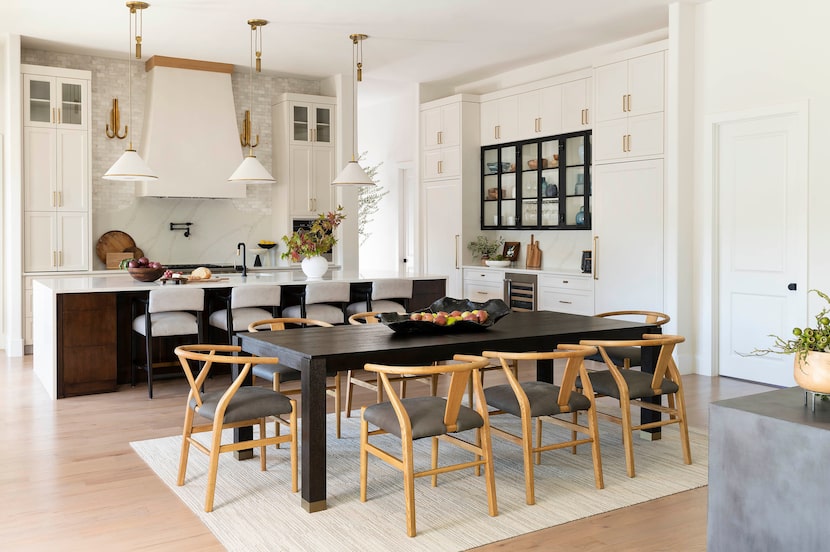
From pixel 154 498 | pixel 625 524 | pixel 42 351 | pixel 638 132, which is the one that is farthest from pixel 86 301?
pixel 638 132

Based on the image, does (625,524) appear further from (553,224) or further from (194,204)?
(194,204)

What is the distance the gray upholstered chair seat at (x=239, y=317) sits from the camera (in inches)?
245

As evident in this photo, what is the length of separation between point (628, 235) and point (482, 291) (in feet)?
7.46

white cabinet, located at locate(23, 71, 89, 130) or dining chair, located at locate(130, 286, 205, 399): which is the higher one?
white cabinet, located at locate(23, 71, 89, 130)

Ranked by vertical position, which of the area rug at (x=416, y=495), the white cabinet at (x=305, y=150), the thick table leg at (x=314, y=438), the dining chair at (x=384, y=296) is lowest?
the area rug at (x=416, y=495)

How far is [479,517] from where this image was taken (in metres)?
3.42

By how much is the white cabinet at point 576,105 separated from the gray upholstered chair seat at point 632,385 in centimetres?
405

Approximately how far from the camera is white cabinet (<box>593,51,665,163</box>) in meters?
6.88

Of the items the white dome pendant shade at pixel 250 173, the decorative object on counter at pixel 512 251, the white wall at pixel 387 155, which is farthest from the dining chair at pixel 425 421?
the white wall at pixel 387 155

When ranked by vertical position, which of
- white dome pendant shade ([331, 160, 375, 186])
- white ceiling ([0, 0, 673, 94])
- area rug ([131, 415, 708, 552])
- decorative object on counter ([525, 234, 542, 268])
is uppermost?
white ceiling ([0, 0, 673, 94])

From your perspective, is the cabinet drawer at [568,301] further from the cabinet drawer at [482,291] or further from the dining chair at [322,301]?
the dining chair at [322,301]

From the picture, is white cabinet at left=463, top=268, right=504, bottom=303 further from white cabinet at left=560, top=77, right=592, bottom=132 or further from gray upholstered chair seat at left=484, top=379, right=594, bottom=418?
gray upholstered chair seat at left=484, top=379, right=594, bottom=418

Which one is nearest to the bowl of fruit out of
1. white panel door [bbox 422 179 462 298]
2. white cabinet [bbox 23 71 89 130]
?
white cabinet [bbox 23 71 89 130]

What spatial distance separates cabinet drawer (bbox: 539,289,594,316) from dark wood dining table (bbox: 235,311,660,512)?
A: 282 centimetres
